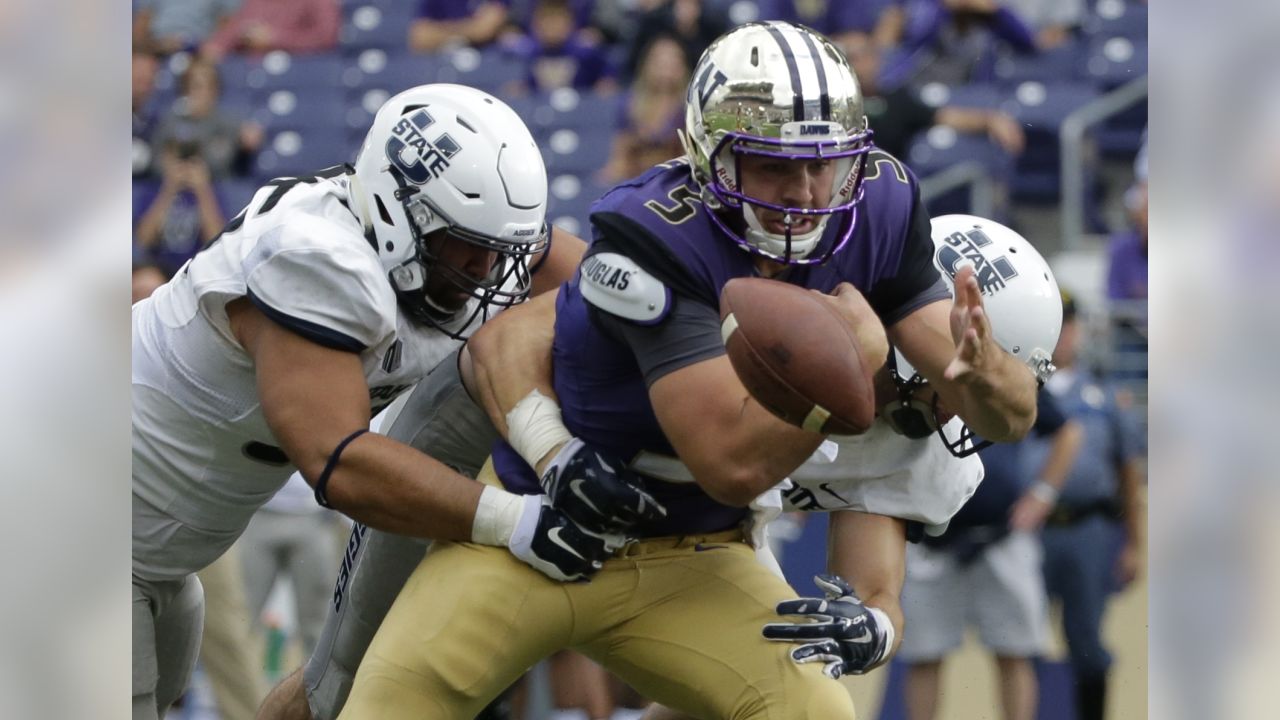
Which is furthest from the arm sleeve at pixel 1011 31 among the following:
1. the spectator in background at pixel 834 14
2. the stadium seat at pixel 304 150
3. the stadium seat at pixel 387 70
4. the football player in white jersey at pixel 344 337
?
the football player in white jersey at pixel 344 337

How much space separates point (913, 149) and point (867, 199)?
3.17m

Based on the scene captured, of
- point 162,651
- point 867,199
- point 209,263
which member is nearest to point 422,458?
point 209,263

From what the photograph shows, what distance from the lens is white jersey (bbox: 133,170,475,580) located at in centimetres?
262

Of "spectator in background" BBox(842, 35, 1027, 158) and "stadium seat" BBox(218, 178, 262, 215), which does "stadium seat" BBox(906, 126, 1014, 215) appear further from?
"stadium seat" BBox(218, 178, 262, 215)

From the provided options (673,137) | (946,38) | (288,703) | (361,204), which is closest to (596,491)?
(361,204)

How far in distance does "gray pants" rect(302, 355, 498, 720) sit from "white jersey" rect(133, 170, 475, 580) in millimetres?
74

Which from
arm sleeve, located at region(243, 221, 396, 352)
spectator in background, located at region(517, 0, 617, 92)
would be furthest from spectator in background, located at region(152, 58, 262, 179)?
arm sleeve, located at region(243, 221, 396, 352)

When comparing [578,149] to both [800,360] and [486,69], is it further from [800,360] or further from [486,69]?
[800,360]

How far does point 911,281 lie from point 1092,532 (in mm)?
2350

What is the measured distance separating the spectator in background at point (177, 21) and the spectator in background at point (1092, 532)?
11.1 feet

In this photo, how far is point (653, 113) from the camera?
5.58 m

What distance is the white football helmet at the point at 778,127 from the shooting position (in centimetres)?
237

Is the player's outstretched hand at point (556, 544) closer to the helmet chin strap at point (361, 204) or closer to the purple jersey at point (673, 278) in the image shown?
the purple jersey at point (673, 278)
